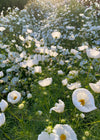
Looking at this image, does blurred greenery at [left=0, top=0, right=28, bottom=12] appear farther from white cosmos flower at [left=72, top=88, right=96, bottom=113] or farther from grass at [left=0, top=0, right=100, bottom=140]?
white cosmos flower at [left=72, top=88, right=96, bottom=113]

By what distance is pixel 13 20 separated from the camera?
3.58 m

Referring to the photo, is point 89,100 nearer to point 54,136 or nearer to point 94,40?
point 54,136

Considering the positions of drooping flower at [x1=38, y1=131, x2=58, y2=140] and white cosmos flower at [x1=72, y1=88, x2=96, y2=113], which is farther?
white cosmos flower at [x1=72, y1=88, x2=96, y2=113]

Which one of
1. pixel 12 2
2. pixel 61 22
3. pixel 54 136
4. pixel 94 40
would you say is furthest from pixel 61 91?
pixel 12 2

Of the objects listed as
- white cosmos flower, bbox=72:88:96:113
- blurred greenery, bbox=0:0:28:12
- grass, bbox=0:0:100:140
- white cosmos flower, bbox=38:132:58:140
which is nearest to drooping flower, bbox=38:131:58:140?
white cosmos flower, bbox=38:132:58:140

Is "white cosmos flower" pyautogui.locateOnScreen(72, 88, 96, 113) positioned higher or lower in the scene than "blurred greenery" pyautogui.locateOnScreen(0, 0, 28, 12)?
lower

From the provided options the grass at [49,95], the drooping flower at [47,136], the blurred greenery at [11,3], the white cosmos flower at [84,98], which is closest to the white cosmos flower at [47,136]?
the drooping flower at [47,136]

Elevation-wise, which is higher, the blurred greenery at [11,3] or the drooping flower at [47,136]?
the blurred greenery at [11,3]

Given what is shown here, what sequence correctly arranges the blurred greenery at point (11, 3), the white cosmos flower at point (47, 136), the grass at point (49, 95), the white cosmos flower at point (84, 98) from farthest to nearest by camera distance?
the blurred greenery at point (11, 3)
the grass at point (49, 95)
the white cosmos flower at point (84, 98)
the white cosmos flower at point (47, 136)

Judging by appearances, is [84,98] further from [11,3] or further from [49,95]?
[11,3]

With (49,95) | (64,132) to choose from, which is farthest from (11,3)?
(64,132)

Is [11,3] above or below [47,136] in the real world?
above

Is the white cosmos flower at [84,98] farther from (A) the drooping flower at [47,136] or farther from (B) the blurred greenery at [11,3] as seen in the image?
(B) the blurred greenery at [11,3]

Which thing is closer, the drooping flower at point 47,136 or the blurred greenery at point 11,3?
the drooping flower at point 47,136
